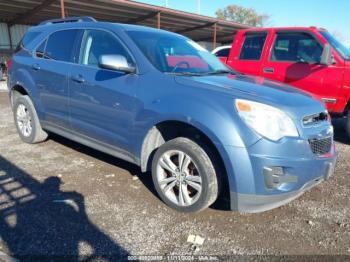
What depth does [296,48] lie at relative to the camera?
587cm

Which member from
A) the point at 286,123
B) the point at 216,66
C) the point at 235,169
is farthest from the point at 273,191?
the point at 216,66

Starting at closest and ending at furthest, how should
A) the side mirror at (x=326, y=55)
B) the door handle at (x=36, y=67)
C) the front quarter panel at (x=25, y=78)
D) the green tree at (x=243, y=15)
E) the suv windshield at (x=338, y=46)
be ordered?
1. the door handle at (x=36, y=67)
2. the front quarter panel at (x=25, y=78)
3. the side mirror at (x=326, y=55)
4. the suv windshield at (x=338, y=46)
5. the green tree at (x=243, y=15)

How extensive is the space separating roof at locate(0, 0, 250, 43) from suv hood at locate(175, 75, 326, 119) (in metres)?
14.0

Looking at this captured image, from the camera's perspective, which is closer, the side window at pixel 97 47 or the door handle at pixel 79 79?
the side window at pixel 97 47

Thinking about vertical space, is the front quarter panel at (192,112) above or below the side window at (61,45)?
below

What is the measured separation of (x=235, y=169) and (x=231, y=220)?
63 centimetres

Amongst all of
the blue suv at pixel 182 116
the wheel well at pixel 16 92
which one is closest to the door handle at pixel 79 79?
the blue suv at pixel 182 116

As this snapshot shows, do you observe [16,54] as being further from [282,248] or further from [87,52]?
[282,248]

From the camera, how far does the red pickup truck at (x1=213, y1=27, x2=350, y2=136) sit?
17.6 ft

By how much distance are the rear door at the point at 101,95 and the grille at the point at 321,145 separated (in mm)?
1722

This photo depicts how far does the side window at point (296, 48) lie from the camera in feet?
18.5

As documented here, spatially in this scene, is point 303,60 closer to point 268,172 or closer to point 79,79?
point 268,172

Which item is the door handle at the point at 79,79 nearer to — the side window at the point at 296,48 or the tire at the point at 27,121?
the tire at the point at 27,121

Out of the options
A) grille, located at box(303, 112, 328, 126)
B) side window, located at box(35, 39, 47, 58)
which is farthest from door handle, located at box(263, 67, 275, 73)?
side window, located at box(35, 39, 47, 58)
